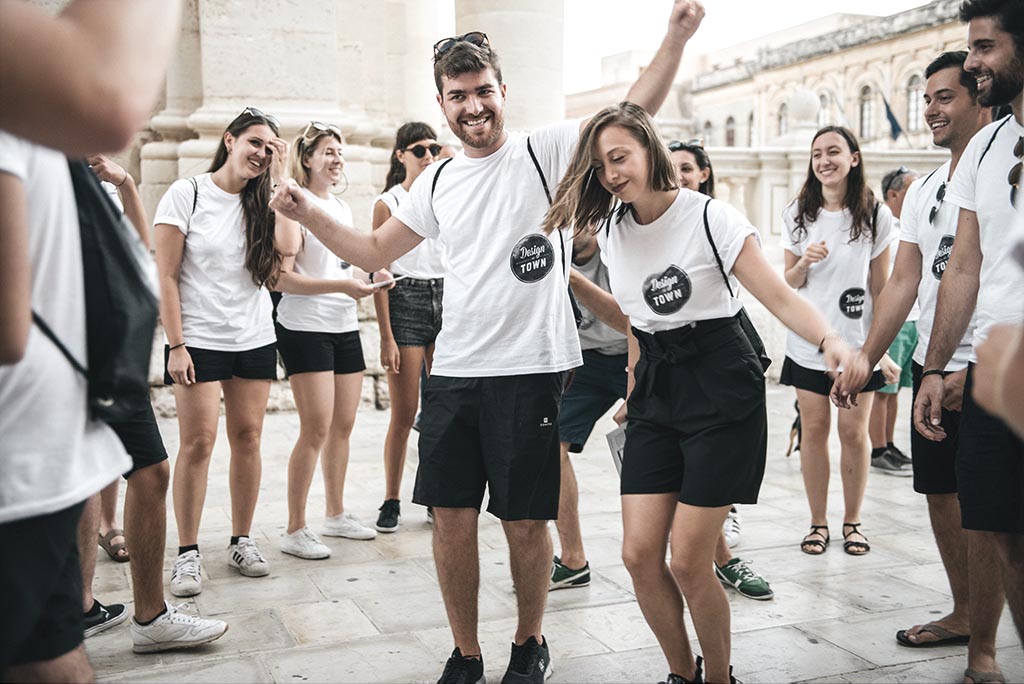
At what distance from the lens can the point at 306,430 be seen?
201 inches

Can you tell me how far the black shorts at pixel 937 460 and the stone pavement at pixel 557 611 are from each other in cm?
61

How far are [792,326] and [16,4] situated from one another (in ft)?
7.48

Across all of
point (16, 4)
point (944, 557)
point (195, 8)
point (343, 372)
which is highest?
point (195, 8)

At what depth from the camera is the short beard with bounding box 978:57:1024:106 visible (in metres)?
3.13

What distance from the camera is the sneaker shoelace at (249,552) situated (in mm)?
4699

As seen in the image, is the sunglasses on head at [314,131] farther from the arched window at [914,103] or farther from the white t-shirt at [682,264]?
the arched window at [914,103]

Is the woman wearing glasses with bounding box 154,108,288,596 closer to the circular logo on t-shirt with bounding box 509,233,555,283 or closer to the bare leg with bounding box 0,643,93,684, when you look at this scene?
the circular logo on t-shirt with bounding box 509,233,555,283

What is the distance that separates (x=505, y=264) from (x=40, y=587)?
6.81ft

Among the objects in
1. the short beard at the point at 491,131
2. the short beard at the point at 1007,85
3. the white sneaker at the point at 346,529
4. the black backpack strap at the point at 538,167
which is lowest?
the white sneaker at the point at 346,529

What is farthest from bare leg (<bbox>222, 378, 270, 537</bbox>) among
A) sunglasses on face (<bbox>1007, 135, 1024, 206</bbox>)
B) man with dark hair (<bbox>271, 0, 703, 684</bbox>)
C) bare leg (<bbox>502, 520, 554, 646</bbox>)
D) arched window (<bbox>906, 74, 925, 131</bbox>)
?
arched window (<bbox>906, 74, 925, 131</bbox>)

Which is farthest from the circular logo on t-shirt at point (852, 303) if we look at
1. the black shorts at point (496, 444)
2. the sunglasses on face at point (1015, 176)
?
the black shorts at point (496, 444)

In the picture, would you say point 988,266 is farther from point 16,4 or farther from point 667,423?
point 16,4

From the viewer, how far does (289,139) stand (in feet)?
27.4

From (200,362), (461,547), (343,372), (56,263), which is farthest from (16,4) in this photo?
(343,372)
